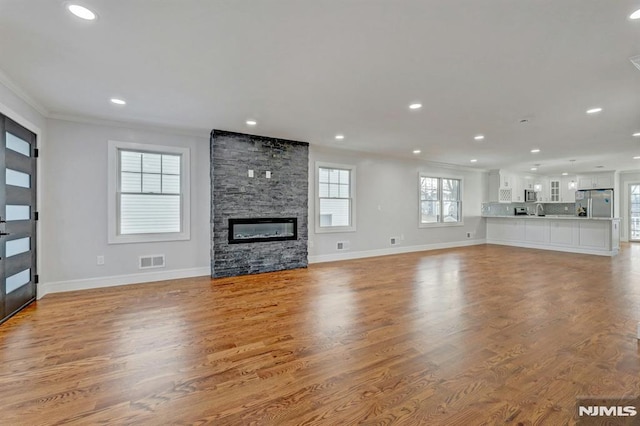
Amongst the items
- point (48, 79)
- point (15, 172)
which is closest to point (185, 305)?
point (15, 172)

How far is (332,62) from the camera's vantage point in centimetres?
272

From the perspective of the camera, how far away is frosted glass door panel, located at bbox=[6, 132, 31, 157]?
3.28m

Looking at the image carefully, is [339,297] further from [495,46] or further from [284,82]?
[495,46]

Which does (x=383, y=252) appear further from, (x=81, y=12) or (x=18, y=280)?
(x=81, y=12)

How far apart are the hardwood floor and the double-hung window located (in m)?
4.21

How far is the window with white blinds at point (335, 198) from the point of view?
662cm

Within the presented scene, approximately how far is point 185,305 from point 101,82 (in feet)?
8.82

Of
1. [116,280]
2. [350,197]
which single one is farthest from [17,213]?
[350,197]

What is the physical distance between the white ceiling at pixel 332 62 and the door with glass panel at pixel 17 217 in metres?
0.64

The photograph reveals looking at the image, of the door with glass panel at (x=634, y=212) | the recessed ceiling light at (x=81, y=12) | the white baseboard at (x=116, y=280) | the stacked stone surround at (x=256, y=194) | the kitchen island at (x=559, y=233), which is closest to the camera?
the recessed ceiling light at (x=81, y=12)

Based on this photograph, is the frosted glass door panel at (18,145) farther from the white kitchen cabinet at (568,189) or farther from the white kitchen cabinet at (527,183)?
the white kitchen cabinet at (568,189)

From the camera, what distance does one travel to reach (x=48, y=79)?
3090 mm

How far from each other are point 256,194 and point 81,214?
104 inches

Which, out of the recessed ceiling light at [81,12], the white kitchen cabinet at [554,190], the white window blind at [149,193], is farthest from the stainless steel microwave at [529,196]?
the recessed ceiling light at [81,12]
